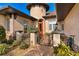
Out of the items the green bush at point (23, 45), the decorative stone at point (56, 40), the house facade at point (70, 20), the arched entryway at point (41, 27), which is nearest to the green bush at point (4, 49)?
the green bush at point (23, 45)

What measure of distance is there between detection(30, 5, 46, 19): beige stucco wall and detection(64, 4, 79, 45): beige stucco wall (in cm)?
36

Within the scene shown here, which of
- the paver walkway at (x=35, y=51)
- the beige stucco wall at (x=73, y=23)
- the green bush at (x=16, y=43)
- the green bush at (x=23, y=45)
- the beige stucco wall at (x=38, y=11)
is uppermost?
the beige stucco wall at (x=38, y=11)

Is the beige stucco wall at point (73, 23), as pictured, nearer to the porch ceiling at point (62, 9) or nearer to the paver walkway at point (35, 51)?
the porch ceiling at point (62, 9)

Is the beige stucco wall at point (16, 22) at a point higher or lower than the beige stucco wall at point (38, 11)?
lower

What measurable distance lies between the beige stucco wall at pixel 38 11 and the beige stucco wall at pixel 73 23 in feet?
1.17

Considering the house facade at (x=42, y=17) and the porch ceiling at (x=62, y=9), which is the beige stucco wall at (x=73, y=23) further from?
the house facade at (x=42, y=17)

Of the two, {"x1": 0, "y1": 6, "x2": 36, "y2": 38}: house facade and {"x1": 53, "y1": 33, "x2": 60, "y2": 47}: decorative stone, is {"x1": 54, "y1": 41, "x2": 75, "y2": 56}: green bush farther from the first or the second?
{"x1": 0, "y1": 6, "x2": 36, "y2": 38}: house facade

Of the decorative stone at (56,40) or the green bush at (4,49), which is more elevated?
the decorative stone at (56,40)

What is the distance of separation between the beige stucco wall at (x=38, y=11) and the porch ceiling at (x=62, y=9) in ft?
0.72

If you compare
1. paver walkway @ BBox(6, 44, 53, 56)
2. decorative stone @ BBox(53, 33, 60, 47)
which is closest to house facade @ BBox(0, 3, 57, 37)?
A: decorative stone @ BBox(53, 33, 60, 47)

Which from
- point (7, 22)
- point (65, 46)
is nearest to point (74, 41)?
point (65, 46)

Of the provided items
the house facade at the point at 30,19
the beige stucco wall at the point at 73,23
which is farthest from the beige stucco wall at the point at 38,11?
the beige stucco wall at the point at 73,23

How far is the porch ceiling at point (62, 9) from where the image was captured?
2140mm

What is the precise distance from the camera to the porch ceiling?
7.02 feet
